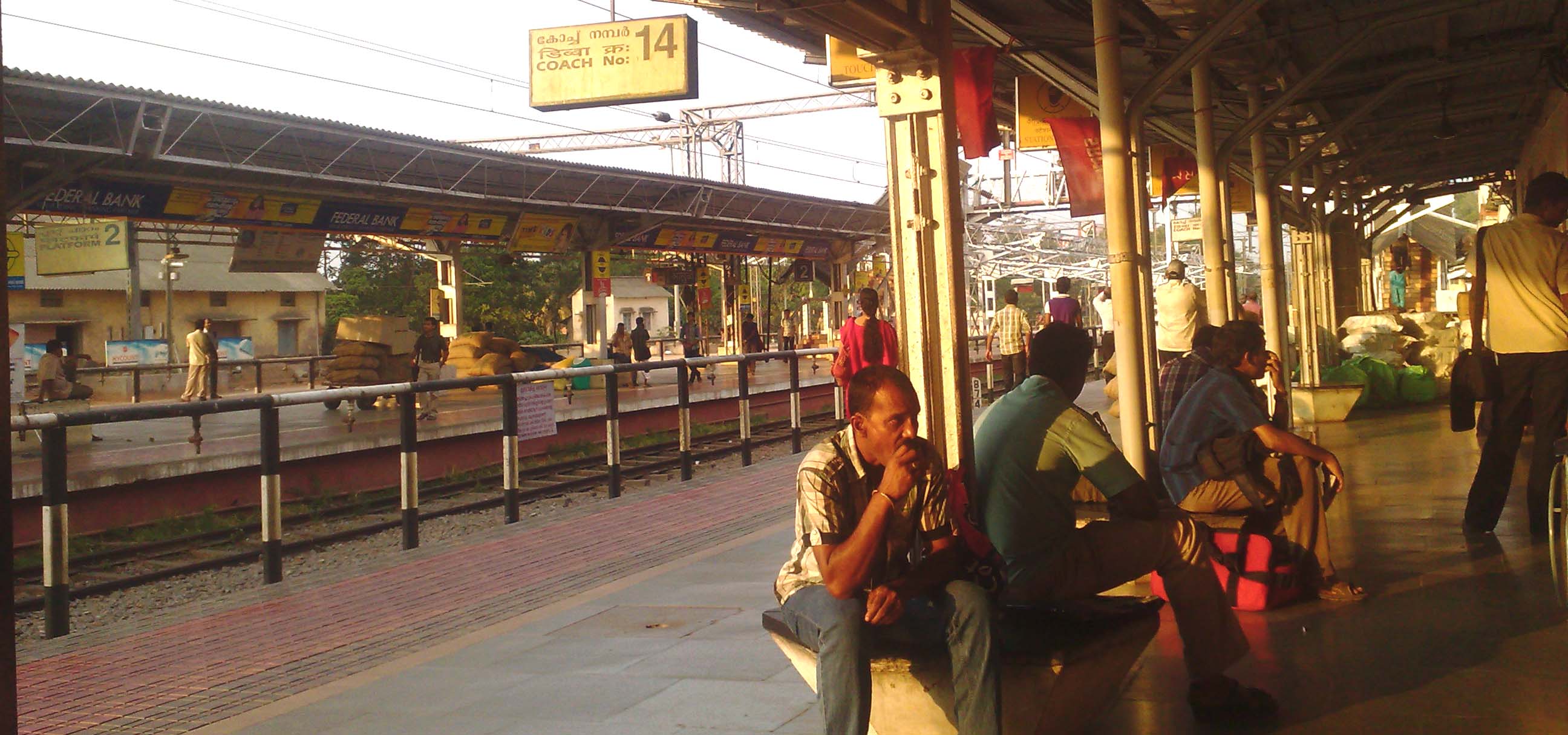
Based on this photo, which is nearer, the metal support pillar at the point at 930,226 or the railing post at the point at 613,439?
the metal support pillar at the point at 930,226

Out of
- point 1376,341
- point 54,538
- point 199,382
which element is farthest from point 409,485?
point 199,382

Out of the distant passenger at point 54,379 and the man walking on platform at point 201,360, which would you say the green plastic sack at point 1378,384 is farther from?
Result: the distant passenger at point 54,379

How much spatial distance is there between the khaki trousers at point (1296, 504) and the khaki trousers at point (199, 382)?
1716 centimetres

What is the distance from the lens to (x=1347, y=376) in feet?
42.1

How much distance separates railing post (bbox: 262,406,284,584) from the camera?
730cm

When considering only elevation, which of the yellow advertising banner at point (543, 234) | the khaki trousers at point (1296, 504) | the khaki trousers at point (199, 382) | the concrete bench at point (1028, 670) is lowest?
the concrete bench at point (1028, 670)

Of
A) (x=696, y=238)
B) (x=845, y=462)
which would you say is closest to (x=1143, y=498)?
(x=845, y=462)

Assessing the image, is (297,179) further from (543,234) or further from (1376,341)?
(1376,341)

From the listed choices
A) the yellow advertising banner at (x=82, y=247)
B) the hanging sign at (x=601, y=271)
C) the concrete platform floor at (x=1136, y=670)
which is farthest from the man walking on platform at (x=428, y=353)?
the concrete platform floor at (x=1136, y=670)

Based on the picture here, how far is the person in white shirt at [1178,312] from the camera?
1105cm

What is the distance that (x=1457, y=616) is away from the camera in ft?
15.8

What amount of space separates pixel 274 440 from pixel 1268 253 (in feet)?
24.8

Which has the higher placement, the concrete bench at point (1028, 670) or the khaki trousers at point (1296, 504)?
the khaki trousers at point (1296, 504)

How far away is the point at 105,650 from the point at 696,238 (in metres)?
24.5
